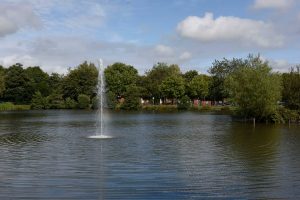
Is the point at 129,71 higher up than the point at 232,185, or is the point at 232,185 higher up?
the point at 129,71

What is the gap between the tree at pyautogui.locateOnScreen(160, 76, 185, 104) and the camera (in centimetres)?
11344

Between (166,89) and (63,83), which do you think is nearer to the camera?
(166,89)

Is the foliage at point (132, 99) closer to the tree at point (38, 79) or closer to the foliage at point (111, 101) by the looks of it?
the foliage at point (111, 101)

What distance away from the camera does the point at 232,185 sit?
15078mm

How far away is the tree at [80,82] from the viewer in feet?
397

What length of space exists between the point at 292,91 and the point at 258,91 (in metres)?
7.01

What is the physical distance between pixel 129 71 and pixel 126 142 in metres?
98.2

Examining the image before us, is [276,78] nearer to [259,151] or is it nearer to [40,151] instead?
[259,151]

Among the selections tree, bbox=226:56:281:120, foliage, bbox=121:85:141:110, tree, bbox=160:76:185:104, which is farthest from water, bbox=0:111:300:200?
tree, bbox=160:76:185:104

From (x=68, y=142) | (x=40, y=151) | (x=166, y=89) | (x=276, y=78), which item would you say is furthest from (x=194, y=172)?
(x=166, y=89)

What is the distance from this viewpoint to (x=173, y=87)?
113 metres

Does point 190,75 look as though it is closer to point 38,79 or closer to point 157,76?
point 157,76

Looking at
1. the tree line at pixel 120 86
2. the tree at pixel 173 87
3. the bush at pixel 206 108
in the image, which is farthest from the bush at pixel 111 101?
the bush at pixel 206 108

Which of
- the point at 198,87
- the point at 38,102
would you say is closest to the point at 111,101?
the point at 38,102
